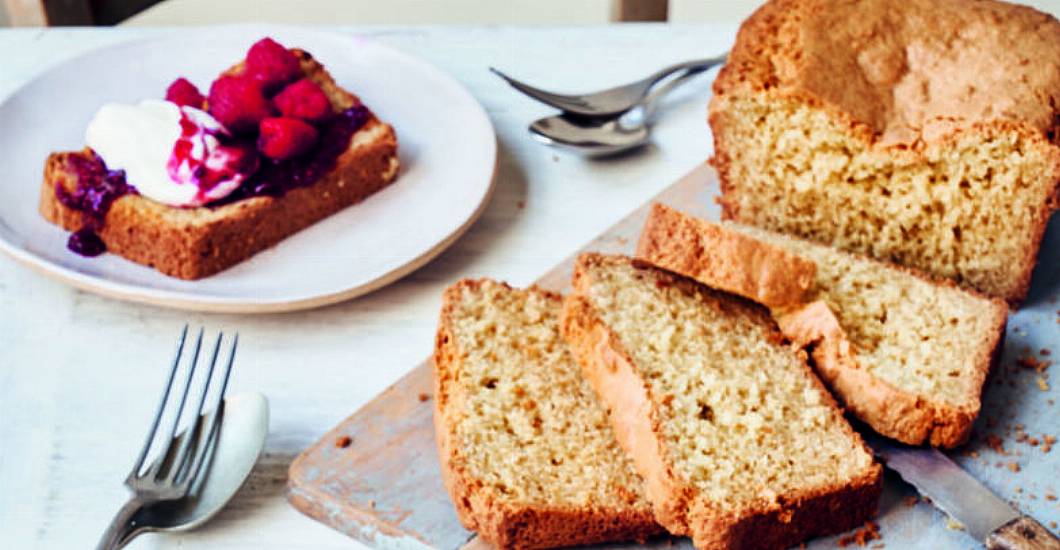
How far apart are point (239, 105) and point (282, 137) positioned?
0.16 m

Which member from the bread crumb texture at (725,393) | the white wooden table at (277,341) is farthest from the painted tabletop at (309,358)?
the bread crumb texture at (725,393)

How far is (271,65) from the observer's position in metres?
3.16

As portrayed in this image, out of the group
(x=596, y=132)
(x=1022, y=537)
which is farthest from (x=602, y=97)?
(x=1022, y=537)

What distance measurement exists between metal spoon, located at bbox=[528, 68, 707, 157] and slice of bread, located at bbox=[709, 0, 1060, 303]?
0.48 m

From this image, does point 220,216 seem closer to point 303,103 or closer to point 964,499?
point 303,103

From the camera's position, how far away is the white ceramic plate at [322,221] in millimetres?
2734

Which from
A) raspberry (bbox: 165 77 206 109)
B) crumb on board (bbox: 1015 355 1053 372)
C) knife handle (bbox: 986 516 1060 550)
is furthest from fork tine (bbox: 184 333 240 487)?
crumb on board (bbox: 1015 355 1053 372)

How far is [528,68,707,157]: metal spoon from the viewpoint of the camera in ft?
10.8

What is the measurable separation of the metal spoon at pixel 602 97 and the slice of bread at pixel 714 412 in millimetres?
829

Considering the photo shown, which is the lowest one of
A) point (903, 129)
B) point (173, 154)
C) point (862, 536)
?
point (862, 536)

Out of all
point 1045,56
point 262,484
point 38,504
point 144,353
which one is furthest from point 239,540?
point 1045,56

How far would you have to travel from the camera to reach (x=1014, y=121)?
102 inches

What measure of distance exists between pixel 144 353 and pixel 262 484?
50cm

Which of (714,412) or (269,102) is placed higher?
(269,102)
